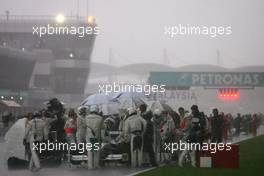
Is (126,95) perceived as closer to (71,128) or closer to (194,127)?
(71,128)

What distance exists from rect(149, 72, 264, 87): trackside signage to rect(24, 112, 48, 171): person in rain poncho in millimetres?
19988

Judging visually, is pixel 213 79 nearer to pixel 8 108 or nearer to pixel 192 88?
pixel 192 88

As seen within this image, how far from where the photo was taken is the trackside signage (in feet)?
128

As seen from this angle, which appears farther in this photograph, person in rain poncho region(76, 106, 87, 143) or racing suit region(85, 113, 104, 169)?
person in rain poncho region(76, 106, 87, 143)

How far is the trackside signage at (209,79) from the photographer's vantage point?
128 feet

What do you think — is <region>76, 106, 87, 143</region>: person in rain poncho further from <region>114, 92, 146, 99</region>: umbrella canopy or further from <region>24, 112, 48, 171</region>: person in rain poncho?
<region>114, 92, 146, 99</region>: umbrella canopy

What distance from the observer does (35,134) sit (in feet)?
58.8

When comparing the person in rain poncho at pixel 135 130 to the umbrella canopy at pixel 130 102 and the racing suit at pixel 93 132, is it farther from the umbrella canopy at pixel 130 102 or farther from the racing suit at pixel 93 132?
the umbrella canopy at pixel 130 102

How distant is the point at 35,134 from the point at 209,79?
2468 centimetres

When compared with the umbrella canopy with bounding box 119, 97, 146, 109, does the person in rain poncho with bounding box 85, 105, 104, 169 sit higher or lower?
lower

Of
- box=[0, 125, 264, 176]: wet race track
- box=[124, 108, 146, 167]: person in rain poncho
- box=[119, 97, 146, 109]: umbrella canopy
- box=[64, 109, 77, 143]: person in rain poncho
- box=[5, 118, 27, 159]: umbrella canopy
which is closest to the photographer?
box=[0, 125, 264, 176]: wet race track

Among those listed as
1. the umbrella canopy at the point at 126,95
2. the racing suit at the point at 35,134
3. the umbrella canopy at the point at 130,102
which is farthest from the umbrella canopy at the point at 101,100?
the racing suit at the point at 35,134

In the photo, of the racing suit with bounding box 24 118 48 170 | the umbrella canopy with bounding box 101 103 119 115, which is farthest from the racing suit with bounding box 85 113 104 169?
the umbrella canopy with bounding box 101 103 119 115

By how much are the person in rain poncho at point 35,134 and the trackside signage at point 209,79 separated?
20.0 metres
